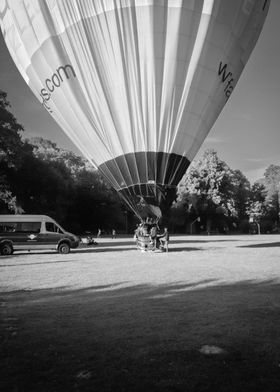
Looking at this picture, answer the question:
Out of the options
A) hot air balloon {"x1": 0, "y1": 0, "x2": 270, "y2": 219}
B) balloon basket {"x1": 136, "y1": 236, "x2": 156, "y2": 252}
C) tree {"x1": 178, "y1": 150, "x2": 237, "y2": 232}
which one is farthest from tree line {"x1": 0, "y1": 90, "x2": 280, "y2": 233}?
balloon basket {"x1": 136, "y1": 236, "x2": 156, "y2": 252}

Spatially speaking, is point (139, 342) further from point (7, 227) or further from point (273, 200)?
point (273, 200)

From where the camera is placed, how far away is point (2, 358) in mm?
4055

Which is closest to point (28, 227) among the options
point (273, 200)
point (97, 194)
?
point (97, 194)

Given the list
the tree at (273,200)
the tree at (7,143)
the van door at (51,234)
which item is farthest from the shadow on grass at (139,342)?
the tree at (273,200)

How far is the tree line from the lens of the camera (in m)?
37.3

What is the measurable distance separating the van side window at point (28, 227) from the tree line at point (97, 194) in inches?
438

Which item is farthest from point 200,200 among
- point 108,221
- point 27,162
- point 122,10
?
point 122,10

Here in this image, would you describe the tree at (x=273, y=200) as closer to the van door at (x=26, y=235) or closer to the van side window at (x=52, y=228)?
the van side window at (x=52, y=228)

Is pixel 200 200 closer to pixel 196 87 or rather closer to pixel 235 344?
pixel 196 87

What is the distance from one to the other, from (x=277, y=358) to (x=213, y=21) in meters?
15.3

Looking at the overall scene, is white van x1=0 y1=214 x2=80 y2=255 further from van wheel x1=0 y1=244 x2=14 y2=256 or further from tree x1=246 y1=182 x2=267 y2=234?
tree x1=246 y1=182 x2=267 y2=234

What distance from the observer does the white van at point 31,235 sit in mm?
20484

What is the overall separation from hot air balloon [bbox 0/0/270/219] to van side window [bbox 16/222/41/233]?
228 inches

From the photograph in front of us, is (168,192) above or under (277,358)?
above
